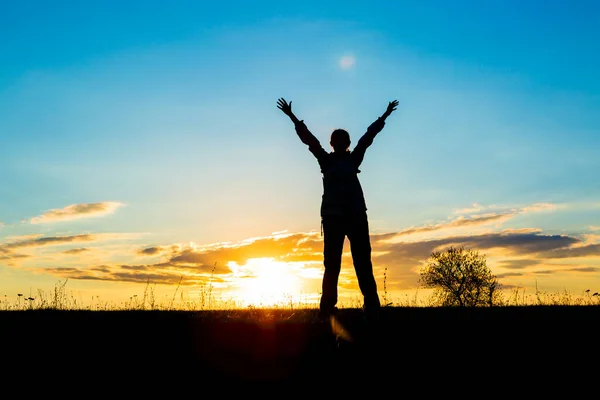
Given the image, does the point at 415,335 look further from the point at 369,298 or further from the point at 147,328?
the point at 147,328

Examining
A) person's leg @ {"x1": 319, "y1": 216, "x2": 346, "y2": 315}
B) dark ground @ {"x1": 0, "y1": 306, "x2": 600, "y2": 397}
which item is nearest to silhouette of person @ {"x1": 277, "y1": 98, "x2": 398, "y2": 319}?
person's leg @ {"x1": 319, "y1": 216, "x2": 346, "y2": 315}

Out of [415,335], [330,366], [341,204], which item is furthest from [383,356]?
[341,204]

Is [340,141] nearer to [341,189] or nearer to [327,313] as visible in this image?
[341,189]

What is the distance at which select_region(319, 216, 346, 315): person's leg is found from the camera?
26.7ft

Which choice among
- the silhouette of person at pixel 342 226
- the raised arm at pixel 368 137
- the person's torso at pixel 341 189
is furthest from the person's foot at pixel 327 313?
the raised arm at pixel 368 137

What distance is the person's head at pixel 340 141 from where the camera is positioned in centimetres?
840

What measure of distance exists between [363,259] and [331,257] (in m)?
0.50

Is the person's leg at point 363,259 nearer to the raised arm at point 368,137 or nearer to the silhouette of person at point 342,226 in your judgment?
the silhouette of person at point 342,226

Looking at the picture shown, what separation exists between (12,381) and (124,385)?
119 centimetres

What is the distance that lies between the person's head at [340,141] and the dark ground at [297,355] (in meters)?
2.87

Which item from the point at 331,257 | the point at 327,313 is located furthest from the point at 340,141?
the point at 327,313

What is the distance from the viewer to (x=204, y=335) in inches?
321

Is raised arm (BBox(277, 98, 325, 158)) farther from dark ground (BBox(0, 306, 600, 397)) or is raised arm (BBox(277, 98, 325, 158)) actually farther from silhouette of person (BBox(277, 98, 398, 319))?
dark ground (BBox(0, 306, 600, 397))

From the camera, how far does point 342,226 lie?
8.13 metres
